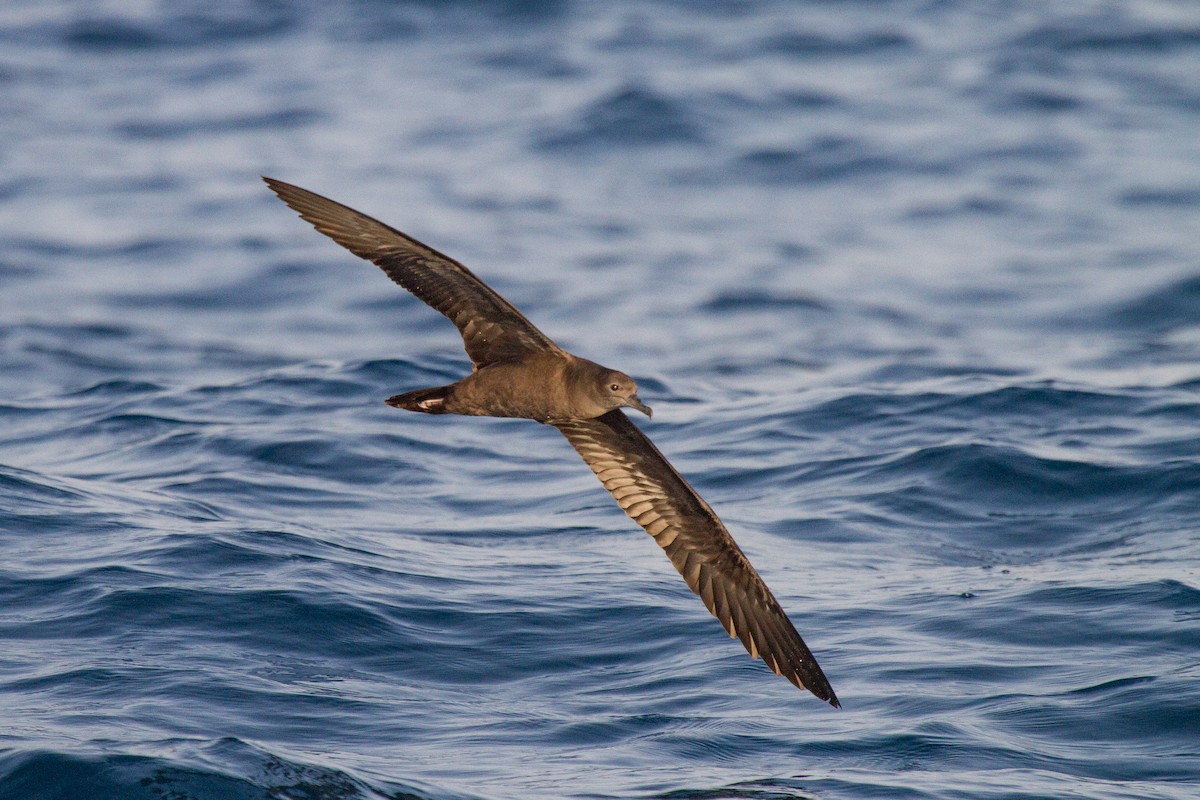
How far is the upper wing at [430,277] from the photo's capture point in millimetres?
6688

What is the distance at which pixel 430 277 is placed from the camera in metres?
6.77

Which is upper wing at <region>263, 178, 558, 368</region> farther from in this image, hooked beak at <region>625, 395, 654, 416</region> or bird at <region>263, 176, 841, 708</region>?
hooked beak at <region>625, 395, 654, 416</region>

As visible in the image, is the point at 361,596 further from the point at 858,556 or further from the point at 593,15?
the point at 593,15

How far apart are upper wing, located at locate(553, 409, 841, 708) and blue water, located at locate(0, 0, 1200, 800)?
0.35 metres

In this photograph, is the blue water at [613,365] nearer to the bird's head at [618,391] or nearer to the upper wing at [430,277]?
the bird's head at [618,391]

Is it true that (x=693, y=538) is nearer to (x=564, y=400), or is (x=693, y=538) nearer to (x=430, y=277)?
(x=564, y=400)

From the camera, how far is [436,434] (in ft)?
40.5

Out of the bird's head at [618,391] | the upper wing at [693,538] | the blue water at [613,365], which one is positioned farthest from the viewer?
the upper wing at [693,538]

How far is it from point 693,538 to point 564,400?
118 centimetres

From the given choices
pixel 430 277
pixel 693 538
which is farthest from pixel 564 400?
pixel 693 538

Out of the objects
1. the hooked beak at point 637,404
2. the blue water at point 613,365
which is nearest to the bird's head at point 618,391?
the hooked beak at point 637,404

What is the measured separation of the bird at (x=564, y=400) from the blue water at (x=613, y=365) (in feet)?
1.45

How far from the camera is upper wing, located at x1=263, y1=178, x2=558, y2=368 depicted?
669 centimetres

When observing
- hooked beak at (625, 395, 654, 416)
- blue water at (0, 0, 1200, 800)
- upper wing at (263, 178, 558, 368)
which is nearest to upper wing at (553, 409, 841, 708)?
blue water at (0, 0, 1200, 800)
